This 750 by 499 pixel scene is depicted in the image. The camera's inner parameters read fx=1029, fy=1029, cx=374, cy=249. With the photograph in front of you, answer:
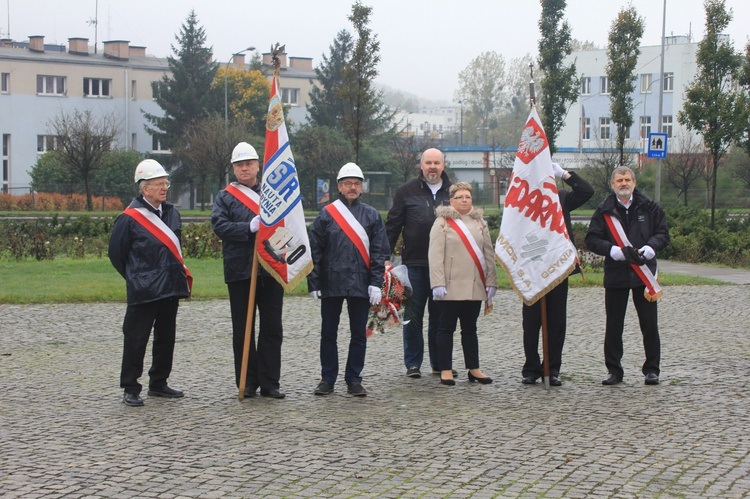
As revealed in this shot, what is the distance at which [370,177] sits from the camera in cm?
6319

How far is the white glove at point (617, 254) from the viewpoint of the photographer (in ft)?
31.0

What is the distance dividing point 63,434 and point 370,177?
184 feet

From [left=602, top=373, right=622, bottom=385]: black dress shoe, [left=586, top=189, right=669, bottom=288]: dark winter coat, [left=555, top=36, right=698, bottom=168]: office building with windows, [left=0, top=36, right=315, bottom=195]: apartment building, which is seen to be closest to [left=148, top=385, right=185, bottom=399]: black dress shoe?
[left=602, top=373, right=622, bottom=385]: black dress shoe

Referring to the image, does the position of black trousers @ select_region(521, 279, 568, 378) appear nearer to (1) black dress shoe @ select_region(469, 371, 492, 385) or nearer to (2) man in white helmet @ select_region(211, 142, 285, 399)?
(1) black dress shoe @ select_region(469, 371, 492, 385)

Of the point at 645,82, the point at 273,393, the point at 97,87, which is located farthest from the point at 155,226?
the point at 645,82

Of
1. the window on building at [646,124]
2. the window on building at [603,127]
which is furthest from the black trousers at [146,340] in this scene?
the window on building at [603,127]

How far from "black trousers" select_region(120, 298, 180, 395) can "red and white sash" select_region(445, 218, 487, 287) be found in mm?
2646

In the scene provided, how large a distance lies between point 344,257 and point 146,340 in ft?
6.15

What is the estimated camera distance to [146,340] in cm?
898

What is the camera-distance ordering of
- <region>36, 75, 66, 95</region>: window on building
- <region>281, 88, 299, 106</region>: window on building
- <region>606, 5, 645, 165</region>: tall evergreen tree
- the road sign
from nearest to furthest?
1. the road sign
2. <region>606, 5, 645, 165</region>: tall evergreen tree
3. <region>36, 75, 66, 95</region>: window on building
4. <region>281, 88, 299, 106</region>: window on building

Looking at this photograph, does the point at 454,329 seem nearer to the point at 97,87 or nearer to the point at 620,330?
the point at 620,330

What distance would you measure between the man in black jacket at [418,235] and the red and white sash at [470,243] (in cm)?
37

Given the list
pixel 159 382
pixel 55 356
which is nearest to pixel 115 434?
pixel 159 382

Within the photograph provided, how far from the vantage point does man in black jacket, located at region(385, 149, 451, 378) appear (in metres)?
9.95
